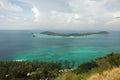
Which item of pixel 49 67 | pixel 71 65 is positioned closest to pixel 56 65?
pixel 49 67

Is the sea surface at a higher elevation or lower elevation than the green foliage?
lower

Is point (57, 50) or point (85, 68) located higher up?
point (85, 68)

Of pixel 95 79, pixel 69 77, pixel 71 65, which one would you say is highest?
pixel 95 79

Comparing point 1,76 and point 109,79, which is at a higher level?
point 109,79

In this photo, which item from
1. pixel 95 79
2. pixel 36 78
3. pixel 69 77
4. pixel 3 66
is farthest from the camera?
pixel 3 66

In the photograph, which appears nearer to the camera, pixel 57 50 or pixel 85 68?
pixel 85 68

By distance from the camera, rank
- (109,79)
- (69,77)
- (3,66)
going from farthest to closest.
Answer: (3,66), (69,77), (109,79)

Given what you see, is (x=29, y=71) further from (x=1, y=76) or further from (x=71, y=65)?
(x=71, y=65)

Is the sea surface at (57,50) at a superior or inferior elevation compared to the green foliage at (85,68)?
inferior

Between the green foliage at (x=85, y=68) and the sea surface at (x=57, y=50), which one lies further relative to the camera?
the sea surface at (x=57, y=50)

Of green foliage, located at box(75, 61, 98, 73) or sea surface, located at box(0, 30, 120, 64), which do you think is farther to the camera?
sea surface, located at box(0, 30, 120, 64)

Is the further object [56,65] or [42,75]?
[56,65]
